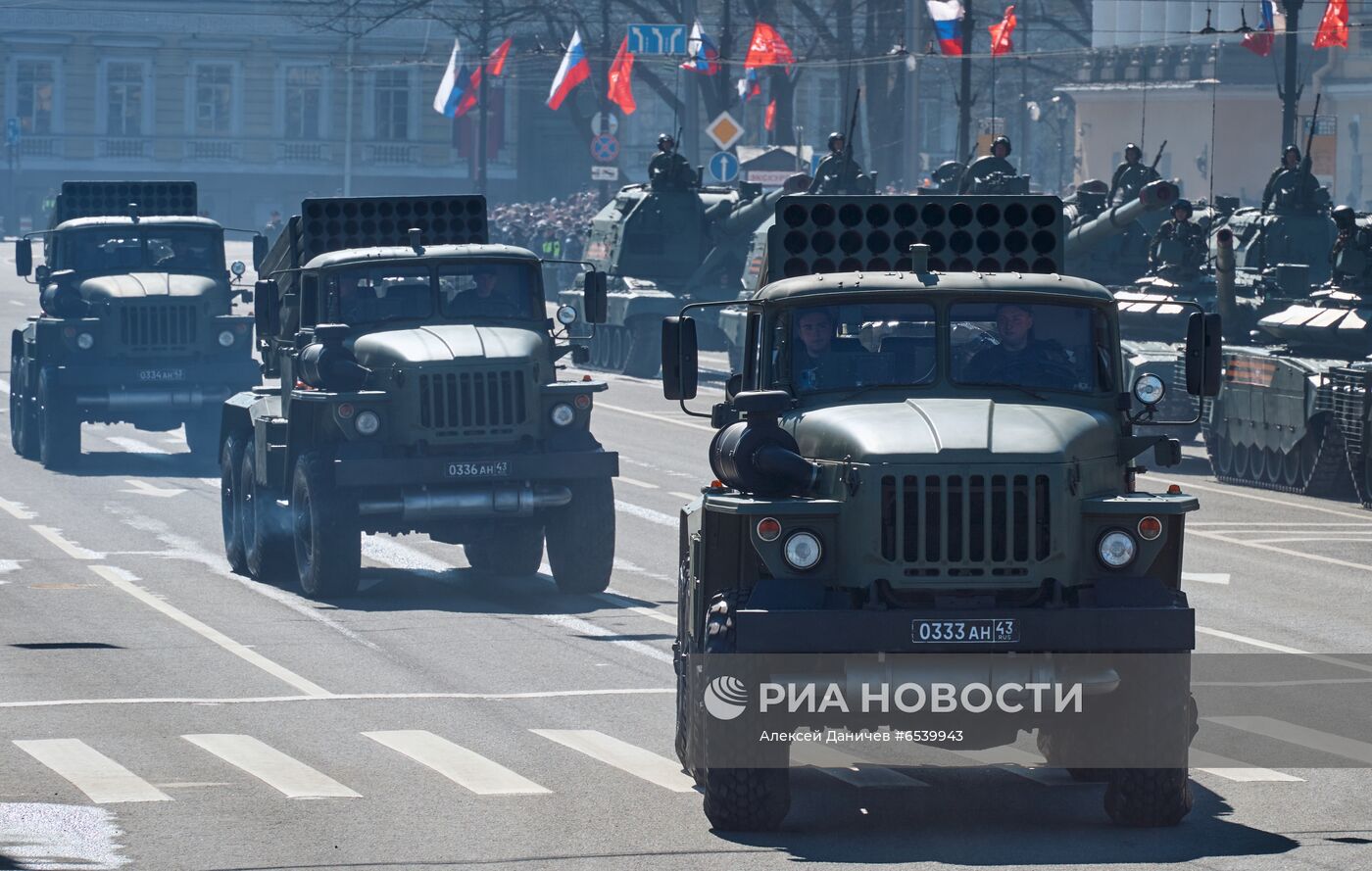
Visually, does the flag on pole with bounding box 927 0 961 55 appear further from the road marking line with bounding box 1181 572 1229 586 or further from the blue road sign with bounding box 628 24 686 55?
the road marking line with bounding box 1181 572 1229 586

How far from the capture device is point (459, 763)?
13430 millimetres

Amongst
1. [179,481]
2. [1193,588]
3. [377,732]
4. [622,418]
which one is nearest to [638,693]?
[377,732]

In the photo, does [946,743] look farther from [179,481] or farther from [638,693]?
[179,481]

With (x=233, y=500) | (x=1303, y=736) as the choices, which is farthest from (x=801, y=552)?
(x=233, y=500)

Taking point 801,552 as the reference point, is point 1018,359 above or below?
above

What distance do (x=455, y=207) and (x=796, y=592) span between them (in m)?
11.5

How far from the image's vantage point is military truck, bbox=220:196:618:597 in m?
A: 19.8

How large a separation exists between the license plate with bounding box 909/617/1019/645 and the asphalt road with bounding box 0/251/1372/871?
0.87 metres

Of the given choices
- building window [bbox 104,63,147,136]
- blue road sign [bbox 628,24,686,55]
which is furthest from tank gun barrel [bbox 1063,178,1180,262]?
building window [bbox 104,63,147,136]

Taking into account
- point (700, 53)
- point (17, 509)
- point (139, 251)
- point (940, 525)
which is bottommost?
point (17, 509)

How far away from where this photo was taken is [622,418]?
3741 cm

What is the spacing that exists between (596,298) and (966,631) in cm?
1016

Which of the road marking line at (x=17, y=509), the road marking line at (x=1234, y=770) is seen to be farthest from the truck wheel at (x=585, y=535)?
the road marking line at (x=17, y=509)

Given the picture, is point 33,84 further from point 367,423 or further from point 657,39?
point 367,423
